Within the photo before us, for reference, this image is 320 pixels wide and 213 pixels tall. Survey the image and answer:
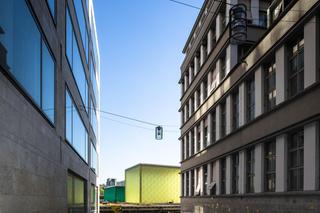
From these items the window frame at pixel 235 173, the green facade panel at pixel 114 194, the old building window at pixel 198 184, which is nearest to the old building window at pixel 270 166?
the window frame at pixel 235 173


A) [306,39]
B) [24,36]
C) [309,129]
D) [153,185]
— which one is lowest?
[153,185]

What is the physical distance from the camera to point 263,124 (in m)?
20.6

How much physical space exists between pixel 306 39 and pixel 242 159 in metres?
9.59

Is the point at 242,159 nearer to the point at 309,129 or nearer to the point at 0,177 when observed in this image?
the point at 309,129

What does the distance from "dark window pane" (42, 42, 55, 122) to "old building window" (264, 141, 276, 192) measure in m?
9.96

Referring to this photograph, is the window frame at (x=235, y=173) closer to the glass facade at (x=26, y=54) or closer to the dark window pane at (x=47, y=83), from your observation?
the dark window pane at (x=47, y=83)

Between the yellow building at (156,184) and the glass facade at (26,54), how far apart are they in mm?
53718

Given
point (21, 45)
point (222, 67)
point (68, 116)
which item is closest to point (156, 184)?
point (222, 67)

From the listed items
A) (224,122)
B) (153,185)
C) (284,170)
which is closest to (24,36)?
(284,170)

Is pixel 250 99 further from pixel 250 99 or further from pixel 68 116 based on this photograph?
pixel 68 116

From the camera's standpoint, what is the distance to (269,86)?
68.0 feet

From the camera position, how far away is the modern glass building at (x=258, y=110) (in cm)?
1579

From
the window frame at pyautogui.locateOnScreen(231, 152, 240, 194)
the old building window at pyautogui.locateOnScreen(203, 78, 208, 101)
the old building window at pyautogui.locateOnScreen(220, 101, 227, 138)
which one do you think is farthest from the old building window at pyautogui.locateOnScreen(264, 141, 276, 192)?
the old building window at pyautogui.locateOnScreen(203, 78, 208, 101)

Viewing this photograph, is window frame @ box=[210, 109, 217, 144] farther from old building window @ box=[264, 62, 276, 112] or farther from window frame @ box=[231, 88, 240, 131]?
old building window @ box=[264, 62, 276, 112]
